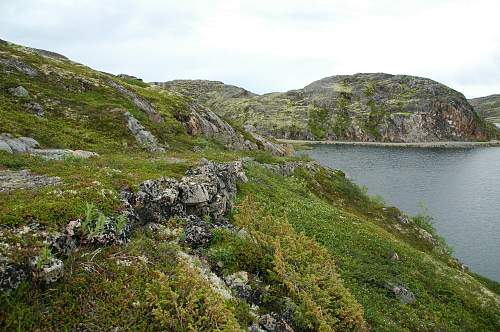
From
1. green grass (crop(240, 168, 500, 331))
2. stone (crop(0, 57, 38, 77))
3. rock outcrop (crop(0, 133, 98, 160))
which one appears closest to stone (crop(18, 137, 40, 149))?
rock outcrop (crop(0, 133, 98, 160))

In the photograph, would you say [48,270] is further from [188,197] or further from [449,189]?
[449,189]

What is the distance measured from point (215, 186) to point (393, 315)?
46.2ft

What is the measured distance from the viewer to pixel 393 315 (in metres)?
24.6

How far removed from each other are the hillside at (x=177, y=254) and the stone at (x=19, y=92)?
1.37 feet

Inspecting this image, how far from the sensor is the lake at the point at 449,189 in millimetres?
66188

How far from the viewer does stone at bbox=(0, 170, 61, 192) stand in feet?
58.7

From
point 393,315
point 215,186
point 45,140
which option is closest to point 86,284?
point 215,186

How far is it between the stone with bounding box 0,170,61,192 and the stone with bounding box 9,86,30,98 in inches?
1069

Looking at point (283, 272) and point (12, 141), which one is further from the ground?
point (12, 141)

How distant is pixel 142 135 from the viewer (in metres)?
45.2

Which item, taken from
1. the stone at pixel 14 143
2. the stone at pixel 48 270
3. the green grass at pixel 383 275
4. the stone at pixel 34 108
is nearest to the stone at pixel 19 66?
the stone at pixel 34 108

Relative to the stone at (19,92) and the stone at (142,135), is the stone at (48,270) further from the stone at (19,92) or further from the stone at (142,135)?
the stone at (19,92)

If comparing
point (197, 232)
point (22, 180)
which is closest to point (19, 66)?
point (22, 180)

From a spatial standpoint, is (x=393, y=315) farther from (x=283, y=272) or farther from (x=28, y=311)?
(x=28, y=311)
